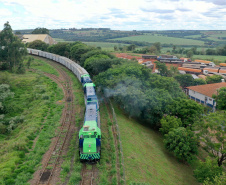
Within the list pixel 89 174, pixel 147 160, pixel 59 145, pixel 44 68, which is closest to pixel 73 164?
pixel 89 174

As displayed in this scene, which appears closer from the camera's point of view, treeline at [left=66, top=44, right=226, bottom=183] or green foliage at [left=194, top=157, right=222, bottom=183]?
green foliage at [left=194, top=157, right=222, bottom=183]

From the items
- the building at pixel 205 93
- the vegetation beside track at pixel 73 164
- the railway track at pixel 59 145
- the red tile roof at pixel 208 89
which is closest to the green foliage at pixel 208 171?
the vegetation beside track at pixel 73 164

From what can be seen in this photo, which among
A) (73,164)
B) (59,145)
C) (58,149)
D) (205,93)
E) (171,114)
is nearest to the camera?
→ (73,164)

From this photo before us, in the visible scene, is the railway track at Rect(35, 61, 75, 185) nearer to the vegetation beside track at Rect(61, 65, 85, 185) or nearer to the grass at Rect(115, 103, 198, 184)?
the vegetation beside track at Rect(61, 65, 85, 185)

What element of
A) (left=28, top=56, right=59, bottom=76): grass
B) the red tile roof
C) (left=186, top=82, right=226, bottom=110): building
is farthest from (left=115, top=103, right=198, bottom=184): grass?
(left=28, top=56, right=59, bottom=76): grass

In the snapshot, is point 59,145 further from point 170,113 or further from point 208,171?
point 170,113

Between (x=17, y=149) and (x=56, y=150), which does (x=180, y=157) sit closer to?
(x=56, y=150)
